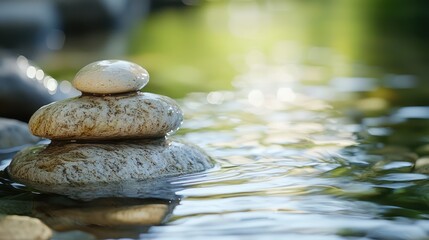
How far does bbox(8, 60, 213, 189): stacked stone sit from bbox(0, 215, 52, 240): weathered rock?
120 cm

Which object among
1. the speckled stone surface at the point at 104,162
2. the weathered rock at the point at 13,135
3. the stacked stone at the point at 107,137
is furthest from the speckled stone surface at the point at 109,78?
the weathered rock at the point at 13,135

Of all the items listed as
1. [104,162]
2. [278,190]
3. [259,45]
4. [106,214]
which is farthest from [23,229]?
[259,45]

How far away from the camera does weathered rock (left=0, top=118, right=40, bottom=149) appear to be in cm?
782

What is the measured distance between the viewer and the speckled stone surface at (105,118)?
6332 millimetres

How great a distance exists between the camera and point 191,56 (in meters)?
16.3

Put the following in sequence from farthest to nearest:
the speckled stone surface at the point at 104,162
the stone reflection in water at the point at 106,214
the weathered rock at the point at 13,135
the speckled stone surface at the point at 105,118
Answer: the weathered rock at the point at 13,135, the speckled stone surface at the point at 105,118, the speckled stone surface at the point at 104,162, the stone reflection in water at the point at 106,214

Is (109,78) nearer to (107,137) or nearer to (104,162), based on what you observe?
(107,137)

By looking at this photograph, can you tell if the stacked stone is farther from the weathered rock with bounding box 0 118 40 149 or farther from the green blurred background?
the green blurred background

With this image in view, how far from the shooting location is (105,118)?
6344 millimetres

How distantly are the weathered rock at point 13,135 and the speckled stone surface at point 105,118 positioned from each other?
1.37m

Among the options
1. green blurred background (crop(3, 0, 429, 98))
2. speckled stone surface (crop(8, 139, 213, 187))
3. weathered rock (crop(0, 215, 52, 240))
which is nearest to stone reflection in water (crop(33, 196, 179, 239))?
weathered rock (crop(0, 215, 52, 240))

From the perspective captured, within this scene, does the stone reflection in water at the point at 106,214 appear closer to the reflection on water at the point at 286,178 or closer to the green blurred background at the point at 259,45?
the reflection on water at the point at 286,178

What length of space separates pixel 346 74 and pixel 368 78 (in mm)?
707

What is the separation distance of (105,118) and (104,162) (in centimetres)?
33
